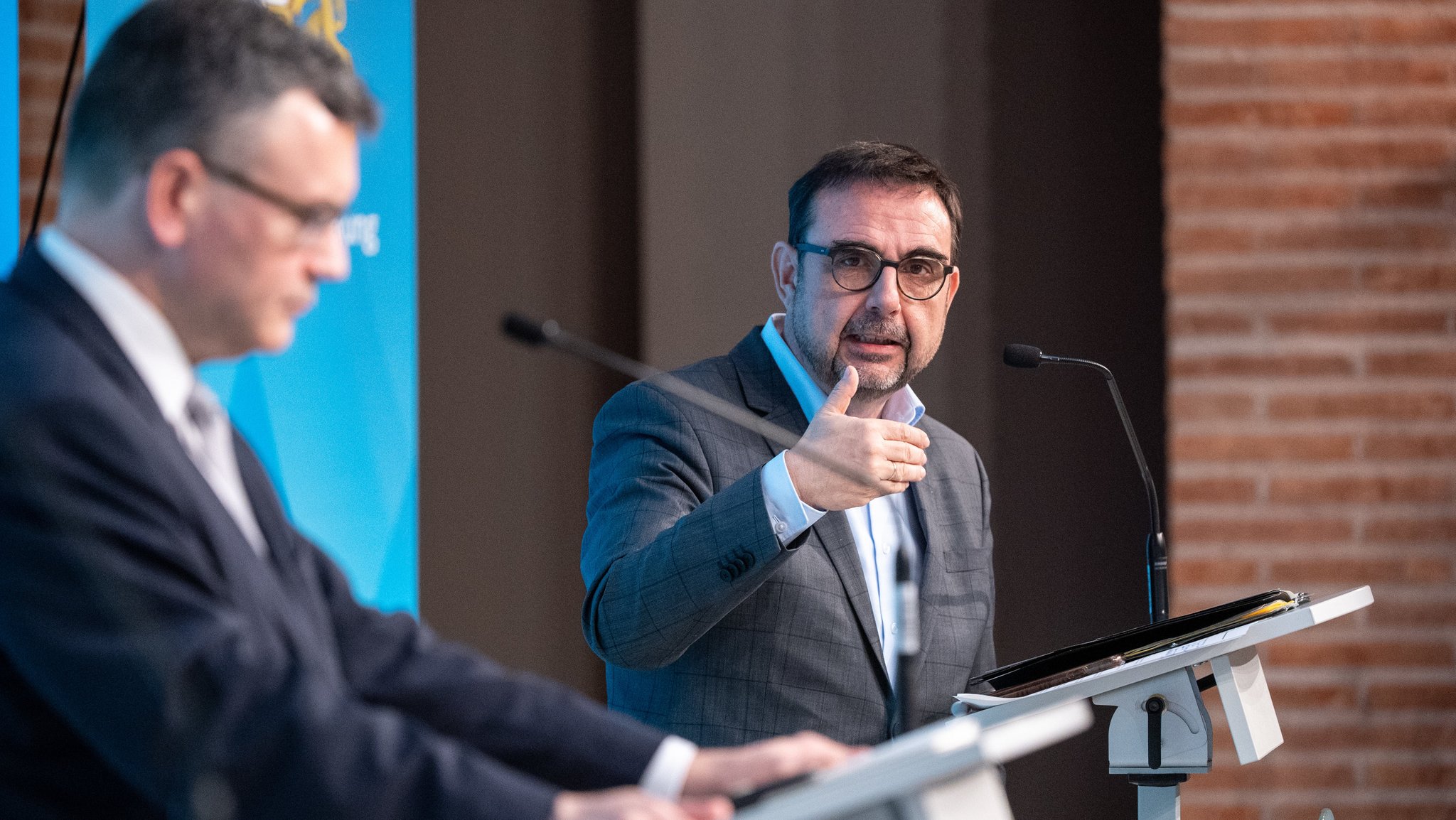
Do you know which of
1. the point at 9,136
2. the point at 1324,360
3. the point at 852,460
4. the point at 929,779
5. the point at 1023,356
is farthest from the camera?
the point at 1324,360

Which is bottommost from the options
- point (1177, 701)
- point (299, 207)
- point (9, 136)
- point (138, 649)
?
point (1177, 701)

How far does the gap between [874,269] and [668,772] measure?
1167 millimetres

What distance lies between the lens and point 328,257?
1.08 metres

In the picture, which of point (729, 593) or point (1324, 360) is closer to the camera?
point (729, 593)

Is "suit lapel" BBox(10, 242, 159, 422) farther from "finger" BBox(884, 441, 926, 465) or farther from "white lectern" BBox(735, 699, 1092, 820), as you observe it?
"finger" BBox(884, 441, 926, 465)

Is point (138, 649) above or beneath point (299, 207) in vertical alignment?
beneath

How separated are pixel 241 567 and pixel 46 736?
17 cm

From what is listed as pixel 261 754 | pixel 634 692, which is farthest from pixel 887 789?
pixel 634 692

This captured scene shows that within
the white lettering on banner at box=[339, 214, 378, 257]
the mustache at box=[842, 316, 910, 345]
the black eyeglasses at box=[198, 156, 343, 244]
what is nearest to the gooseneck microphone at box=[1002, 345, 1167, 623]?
the mustache at box=[842, 316, 910, 345]

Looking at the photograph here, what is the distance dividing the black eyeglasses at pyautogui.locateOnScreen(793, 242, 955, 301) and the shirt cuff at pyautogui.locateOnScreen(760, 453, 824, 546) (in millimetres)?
529

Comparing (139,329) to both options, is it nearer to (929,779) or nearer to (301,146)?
(301,146)

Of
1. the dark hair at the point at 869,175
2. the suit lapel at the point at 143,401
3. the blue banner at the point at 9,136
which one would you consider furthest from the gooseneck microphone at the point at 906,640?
the blue banner at the point at 9,136

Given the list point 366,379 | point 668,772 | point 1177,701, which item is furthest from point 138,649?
point 366,379

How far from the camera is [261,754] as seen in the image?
0.89 meters
